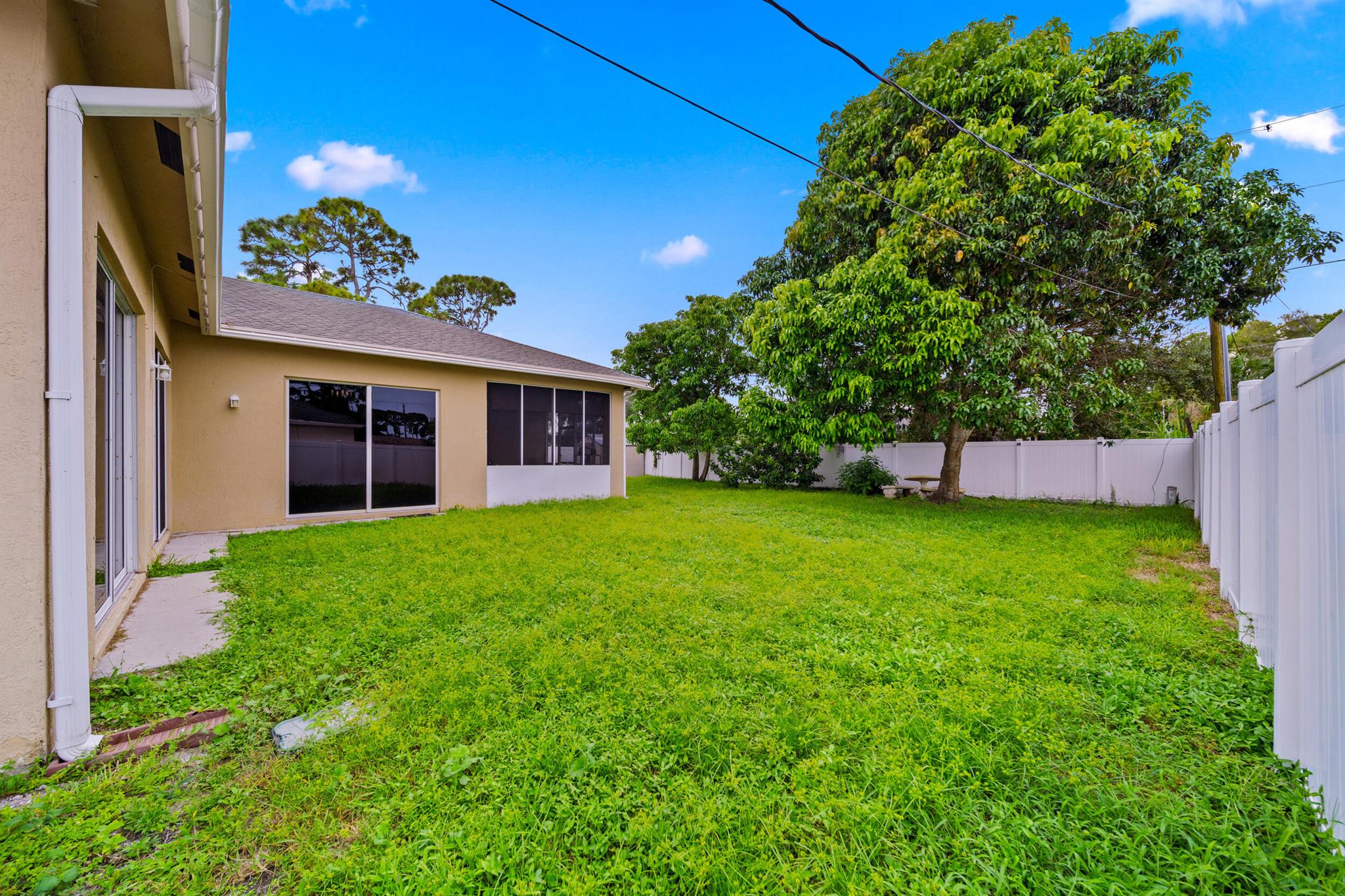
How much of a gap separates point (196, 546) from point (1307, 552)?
321 inches

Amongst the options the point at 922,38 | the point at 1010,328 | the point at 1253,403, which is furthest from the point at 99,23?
the point at 1010,328

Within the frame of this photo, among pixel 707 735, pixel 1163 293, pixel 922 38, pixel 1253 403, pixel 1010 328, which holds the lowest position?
pixel 707 735

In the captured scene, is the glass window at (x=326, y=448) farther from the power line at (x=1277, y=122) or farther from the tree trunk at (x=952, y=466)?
the power line at (x=1277, y=122)

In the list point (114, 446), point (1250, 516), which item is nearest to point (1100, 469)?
point (1250, 516)

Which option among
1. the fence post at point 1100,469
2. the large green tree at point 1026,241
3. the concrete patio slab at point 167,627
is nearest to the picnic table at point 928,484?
the fence post at point 1100,469

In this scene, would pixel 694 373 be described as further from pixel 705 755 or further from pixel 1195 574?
pixel 705 755

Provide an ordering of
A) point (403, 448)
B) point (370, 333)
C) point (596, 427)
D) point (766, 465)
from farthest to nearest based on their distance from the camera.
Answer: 1. point (766, 465)
2. point (596, 427)
3. point (370, 333)
4. point (403, 448)

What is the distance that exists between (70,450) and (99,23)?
1913mm

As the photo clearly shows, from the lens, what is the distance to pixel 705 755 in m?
1.85

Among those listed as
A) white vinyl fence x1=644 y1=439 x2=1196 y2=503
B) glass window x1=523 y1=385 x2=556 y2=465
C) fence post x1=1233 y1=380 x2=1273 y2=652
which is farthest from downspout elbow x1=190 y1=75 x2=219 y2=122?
Answer: white vinyl fence x1=644 y1=439 x2=1196 y2=503

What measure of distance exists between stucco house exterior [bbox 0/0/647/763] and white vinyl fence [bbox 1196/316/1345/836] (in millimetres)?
4155

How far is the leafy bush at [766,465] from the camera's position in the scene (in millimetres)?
13359

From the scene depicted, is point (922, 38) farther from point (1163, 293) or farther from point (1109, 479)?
point (1109, 479)

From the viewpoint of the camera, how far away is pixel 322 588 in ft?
12.4
